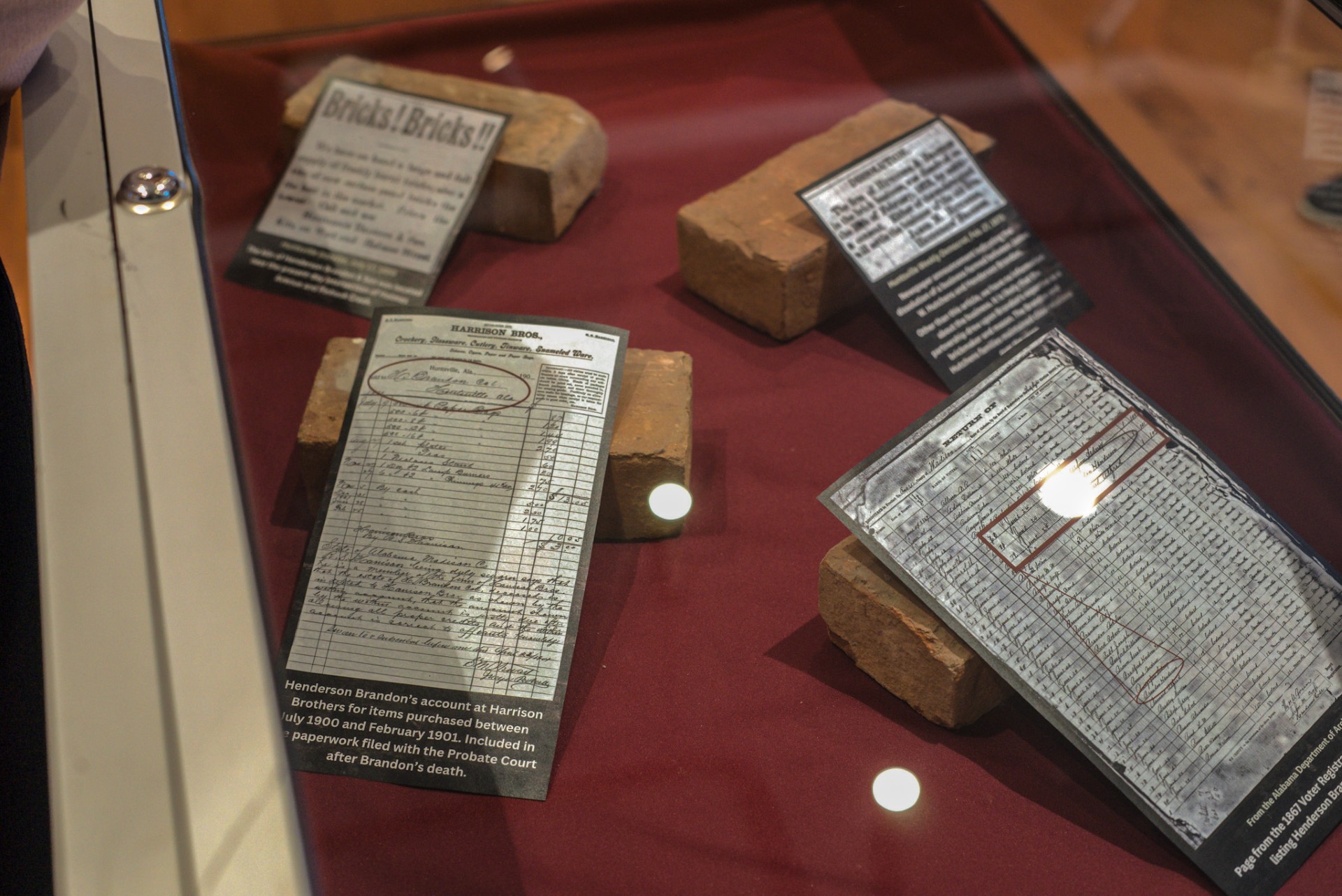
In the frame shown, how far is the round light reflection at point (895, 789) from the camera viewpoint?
128 centimetres

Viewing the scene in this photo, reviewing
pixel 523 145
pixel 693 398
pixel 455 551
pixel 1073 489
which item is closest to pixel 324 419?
pixel 455 551

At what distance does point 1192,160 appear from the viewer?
204 centimetres

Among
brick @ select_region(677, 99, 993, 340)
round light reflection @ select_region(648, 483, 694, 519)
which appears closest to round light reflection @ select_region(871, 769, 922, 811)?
round light reflection @ select_region(648, 483, 694, 519)

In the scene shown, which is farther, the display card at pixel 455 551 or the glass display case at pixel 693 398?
the display card at pixel 455 551

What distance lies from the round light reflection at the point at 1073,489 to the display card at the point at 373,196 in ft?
3.44

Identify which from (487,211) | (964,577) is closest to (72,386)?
(964,577)

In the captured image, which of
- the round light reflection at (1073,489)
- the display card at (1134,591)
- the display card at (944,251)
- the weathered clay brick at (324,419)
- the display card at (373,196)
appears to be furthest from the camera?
the display card at (373,196)

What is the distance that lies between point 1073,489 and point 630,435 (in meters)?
0.56

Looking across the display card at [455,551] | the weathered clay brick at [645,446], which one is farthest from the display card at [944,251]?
the display card at [455,551]

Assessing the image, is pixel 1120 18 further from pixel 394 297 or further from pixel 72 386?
pixel 72 386

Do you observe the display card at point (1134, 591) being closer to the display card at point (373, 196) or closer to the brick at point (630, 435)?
the brick at point (630, 435)

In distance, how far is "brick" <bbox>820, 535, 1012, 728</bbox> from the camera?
1268mm

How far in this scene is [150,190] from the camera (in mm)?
1024

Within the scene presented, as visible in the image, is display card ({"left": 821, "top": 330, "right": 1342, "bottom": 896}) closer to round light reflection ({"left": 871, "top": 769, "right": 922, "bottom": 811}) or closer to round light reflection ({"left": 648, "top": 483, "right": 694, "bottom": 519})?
round light reflection ({"left": 871, "top": 769, "right": 922, "bottom": 811})
